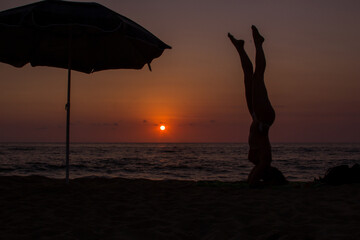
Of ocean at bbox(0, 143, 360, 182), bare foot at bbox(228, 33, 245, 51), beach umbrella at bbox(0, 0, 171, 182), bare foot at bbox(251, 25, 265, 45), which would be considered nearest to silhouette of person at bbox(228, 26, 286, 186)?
bare foot at bbox(251, 25, 265, 45)

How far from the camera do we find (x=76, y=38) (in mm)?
6258

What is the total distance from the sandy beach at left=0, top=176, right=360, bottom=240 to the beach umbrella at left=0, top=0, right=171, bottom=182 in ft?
3.51

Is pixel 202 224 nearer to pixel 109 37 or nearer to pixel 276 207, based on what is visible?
pixel 276 207

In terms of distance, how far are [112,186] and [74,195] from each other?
1134 millimetres

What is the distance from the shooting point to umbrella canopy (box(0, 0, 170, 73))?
15.1 ft

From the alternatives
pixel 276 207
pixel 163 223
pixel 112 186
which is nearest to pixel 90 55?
pixel 112 186

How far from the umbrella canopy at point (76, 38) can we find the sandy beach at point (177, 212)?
249 centimetres

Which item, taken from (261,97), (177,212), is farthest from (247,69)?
(177,212)

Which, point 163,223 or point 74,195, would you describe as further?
point 74,195

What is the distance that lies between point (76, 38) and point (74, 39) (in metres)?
0.05

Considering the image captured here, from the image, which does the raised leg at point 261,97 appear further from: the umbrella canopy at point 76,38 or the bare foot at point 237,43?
the umbrella canopy at point 76,38

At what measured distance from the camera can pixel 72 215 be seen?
13.3ft

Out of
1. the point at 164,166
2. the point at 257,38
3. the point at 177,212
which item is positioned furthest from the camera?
the point at 164,166

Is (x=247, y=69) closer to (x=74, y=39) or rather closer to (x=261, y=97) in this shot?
(x=261, y=97)
